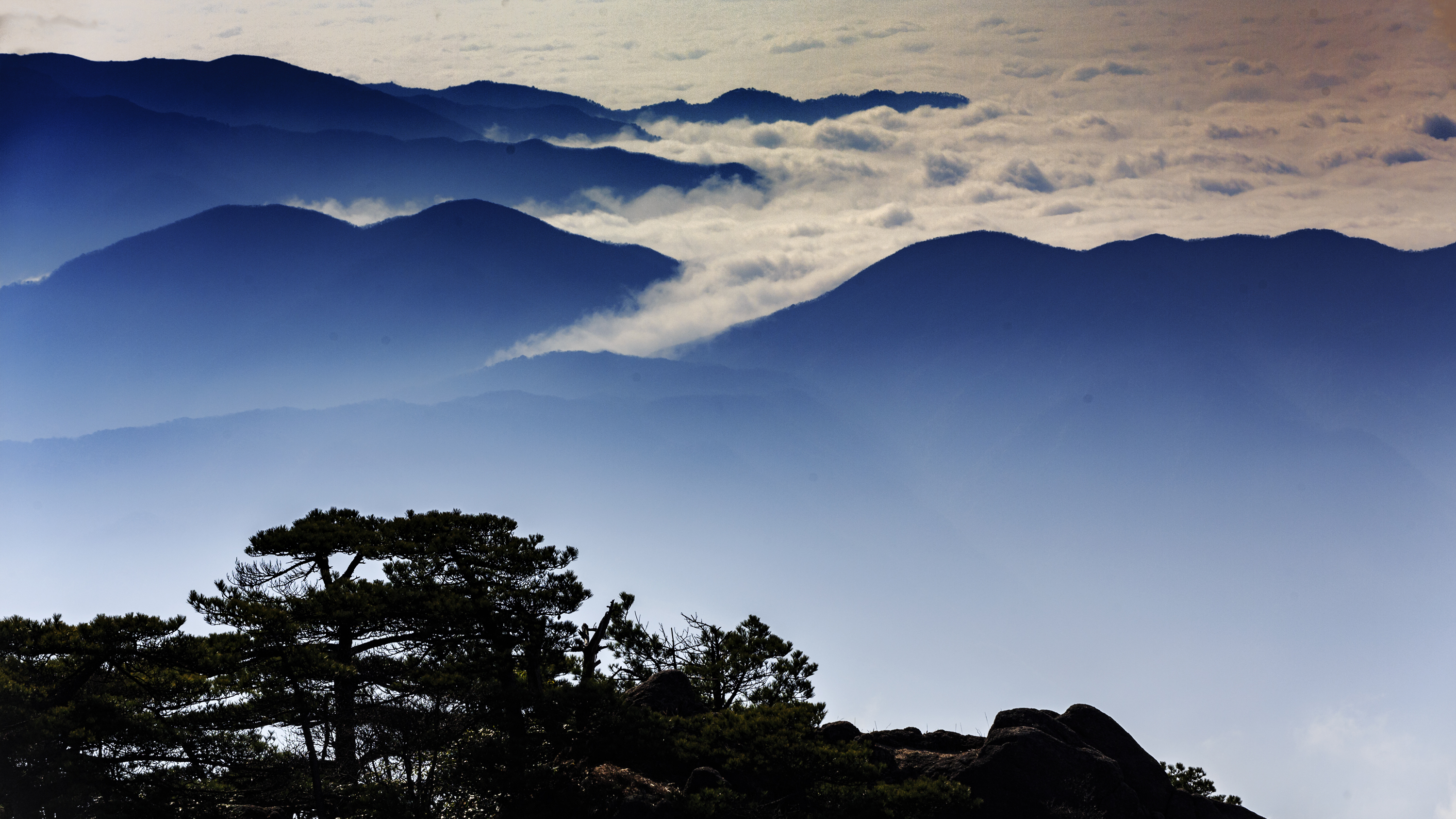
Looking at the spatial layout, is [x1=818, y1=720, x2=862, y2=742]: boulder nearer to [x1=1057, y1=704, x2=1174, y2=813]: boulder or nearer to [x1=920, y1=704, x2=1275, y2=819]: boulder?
[x1=920, y1=704, x2=1275, y2=819]: boulder

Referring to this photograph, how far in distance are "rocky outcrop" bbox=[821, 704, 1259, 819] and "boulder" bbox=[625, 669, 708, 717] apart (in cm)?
288

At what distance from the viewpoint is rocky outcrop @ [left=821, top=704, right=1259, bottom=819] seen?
18.9 m

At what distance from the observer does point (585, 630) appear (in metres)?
20.1

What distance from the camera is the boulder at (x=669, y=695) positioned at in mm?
20016

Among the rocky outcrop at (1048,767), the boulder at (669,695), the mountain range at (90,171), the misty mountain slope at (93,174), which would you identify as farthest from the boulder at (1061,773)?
the misty mountain slope at (93,174)

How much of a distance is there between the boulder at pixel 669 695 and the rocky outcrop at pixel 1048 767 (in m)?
2.88

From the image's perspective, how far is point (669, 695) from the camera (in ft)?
66.5

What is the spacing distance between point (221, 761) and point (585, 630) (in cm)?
698

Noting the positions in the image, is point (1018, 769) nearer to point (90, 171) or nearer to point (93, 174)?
point (90, 171)

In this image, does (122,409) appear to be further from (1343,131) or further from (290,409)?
(1343,131)

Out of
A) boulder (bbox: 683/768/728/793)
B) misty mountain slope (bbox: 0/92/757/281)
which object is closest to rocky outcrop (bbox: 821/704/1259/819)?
boulder (bbox: 683/768/728/793)

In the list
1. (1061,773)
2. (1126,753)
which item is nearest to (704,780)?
(1061,773)

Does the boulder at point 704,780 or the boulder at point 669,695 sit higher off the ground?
the boulder at point 669,695

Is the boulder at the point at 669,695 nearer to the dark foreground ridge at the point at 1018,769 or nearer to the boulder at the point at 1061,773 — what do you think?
the dark foreground ridge at the point at 1018,769
